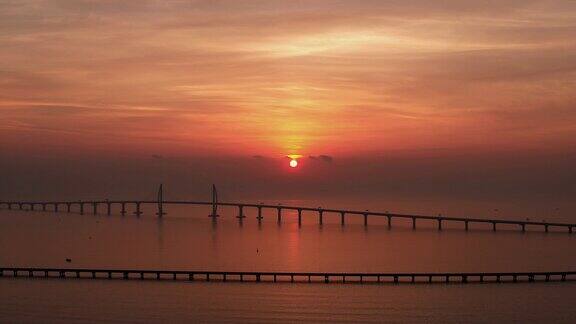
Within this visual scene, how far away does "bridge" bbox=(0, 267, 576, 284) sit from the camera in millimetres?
52531

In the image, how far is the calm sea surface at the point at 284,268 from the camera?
40.5 m

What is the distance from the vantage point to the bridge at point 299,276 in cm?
5253

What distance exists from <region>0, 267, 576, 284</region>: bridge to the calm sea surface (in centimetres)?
185

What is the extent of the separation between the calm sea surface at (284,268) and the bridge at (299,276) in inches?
72.9

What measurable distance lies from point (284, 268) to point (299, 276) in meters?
5.12

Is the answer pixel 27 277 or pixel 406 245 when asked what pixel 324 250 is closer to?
pixel 406 245

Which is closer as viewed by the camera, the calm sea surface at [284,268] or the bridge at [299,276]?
the calm sea surface at [284,268]

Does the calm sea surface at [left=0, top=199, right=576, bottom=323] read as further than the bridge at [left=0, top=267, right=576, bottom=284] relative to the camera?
No

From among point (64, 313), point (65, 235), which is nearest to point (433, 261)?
point (64, 313)

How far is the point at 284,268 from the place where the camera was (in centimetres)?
6038

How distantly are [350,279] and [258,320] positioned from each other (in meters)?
15.6

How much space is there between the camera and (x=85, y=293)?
1813 inches

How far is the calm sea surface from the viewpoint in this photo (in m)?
40.5

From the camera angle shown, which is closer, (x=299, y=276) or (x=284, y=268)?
(x=299, y=276)
